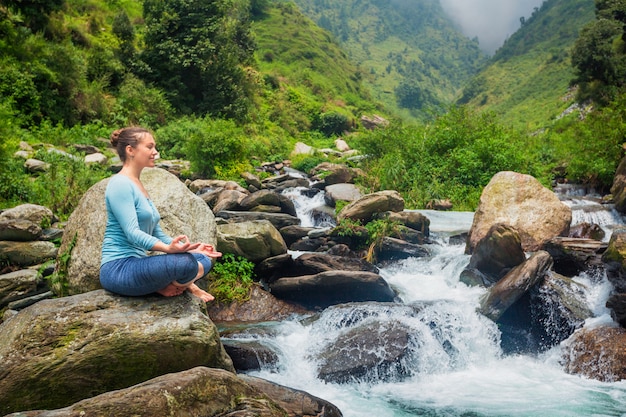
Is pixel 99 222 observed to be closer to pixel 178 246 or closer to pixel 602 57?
pixel 178 246

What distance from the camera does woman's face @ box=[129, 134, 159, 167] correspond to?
13.5 ft

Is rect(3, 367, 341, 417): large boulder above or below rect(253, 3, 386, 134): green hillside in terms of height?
below

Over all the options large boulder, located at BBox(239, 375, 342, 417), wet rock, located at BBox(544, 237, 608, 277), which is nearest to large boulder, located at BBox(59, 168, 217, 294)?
large boulder, located at BBox(239, 375, 342, 417)

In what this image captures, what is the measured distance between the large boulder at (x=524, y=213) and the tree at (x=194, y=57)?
21.3 metres

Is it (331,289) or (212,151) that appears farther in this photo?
(212,151)

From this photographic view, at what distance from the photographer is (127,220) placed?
12.7 feet

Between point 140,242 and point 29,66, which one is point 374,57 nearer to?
point 29,66

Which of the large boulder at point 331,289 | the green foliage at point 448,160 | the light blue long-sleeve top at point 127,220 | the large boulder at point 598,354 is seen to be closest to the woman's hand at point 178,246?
the light blue long-sleeve top at point 127,220

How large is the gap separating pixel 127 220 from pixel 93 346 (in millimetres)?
1273

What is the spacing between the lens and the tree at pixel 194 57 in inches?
1115

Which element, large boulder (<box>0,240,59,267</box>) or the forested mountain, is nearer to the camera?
large boulder (<box>0,240,59,267</box>)

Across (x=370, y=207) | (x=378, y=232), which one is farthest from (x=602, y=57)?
(x=378, y=232)

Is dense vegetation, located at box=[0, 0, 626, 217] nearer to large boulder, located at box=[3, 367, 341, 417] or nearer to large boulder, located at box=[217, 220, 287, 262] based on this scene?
large boulder, located at box=[217, 220, 287, 262]

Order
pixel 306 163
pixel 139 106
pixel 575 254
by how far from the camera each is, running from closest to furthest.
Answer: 1. pixel 575 254
2. pixel 139 106
3. pixel 306 163
